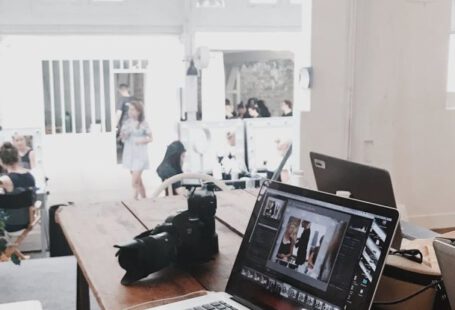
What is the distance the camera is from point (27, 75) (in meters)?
7.54

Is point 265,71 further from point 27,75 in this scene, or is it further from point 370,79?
point 370,79

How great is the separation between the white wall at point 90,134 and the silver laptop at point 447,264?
677 centimetres

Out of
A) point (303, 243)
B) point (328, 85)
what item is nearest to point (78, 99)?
point (328, 85)

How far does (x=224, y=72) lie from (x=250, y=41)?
65 centimetres

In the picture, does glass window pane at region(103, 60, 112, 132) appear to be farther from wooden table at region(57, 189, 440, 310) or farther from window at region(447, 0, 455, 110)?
wooden table at region(57, 189, 440, 310)

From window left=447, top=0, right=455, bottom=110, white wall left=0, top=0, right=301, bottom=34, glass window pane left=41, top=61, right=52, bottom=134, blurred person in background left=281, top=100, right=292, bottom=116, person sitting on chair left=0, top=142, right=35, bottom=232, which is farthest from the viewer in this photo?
blurred person in background left=281, top=100, right=292, bottom=116

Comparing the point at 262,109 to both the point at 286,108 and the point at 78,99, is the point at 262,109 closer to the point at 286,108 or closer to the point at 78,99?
the point at 286,108

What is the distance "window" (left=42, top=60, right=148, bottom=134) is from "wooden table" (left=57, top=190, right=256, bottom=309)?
550 centimetres

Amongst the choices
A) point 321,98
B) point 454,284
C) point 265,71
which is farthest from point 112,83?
point 454,284

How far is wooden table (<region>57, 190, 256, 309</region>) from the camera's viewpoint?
1.51 m

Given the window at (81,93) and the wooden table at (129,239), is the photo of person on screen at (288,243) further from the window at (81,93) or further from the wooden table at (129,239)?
the window at (81,93)

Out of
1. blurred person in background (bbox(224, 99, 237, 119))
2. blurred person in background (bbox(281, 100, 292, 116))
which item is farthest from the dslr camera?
blurred person in background (bbox(281, 100, 292, 116))

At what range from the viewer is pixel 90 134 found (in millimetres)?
7918

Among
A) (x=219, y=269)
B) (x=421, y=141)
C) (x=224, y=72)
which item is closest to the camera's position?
(x=219, y=269)
